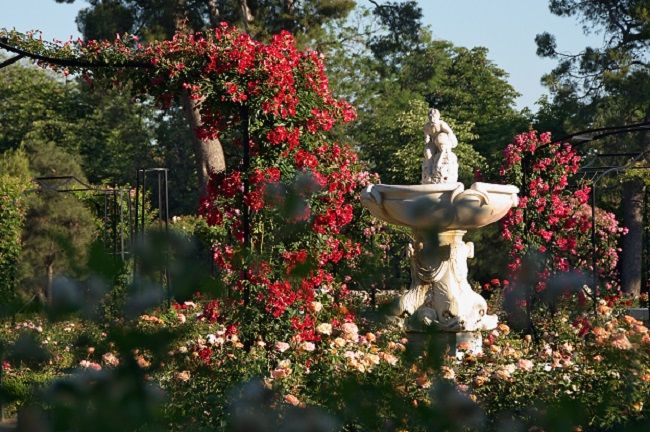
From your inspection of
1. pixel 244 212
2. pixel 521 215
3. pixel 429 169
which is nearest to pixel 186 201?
pixel 521 215

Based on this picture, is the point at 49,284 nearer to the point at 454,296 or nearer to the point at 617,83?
the point at 454,296

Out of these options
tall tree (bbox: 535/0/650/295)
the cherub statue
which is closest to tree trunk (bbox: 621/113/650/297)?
tall tree (bbox: 535/0/650/295)

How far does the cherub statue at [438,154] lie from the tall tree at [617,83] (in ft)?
46.9

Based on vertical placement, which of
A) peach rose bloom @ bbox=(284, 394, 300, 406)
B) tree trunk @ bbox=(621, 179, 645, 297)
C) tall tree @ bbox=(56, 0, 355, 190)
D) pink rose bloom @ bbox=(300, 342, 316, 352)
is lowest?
tree trunk @ bbox=(621, 179, 645, 297)

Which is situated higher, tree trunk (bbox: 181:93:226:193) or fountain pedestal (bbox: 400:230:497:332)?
tree trunk (bbox: 181:93:226:193)

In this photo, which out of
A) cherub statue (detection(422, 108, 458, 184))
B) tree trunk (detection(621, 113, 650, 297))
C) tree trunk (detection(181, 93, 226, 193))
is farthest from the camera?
tree trunk (detection(621, 113, 650, 297))

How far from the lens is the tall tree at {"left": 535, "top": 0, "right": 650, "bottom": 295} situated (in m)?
24.7

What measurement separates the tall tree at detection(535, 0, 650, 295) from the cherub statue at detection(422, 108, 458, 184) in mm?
14301

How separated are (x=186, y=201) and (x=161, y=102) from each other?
75.6 feet

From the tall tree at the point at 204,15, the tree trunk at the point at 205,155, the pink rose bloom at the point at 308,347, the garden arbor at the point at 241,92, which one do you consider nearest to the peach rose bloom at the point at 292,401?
the pink rose bloom at the point at 308,347

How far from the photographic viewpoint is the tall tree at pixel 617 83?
24734 millimetres

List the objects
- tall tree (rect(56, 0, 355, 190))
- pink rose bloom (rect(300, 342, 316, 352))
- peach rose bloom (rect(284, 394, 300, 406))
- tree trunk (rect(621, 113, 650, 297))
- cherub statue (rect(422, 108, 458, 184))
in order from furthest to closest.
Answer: tree trunk (rect(621, 113, 650, 297)), tall tree (rect(56, 0, 355, 190)), cherub statue (rect(422, 108, 458, 184)), pink rose bloom (rect(300, 342, 316, 352)), peach rose bloom (rect(284, 394, 300, 406))

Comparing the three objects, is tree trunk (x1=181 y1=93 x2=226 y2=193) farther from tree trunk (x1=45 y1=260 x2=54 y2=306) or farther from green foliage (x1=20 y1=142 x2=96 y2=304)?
tree trunk (x1=45 y1=260 x2=54 y2=306)

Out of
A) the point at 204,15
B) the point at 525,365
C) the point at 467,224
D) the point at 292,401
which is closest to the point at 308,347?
the point at 525,365
